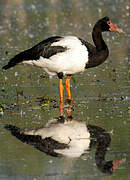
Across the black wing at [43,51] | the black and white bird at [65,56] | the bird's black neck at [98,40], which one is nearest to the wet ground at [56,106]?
the black and white bird at [65,56]

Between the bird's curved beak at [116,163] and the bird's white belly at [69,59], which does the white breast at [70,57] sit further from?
the bird's curved beak at [116,163]

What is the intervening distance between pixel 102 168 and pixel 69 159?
2.08 ft

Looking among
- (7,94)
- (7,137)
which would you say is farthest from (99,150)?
(7,94)

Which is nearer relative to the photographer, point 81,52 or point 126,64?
point 81,52

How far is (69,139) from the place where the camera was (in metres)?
8.73

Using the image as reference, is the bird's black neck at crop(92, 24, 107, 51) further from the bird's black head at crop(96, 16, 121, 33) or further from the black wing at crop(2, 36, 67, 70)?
the black wing at crop(2, 36, 67, 70)

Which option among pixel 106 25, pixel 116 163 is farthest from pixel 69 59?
pixel 116 163

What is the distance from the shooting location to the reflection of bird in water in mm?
7935

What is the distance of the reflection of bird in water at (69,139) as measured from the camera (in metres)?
7.94

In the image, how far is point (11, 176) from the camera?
→ 23.4ft

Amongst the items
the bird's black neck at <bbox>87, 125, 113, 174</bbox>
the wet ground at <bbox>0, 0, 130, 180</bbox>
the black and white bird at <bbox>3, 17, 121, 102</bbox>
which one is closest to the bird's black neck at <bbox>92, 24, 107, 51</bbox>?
the black and white bird at <bbox>3, 17, 121, 102</bbox>

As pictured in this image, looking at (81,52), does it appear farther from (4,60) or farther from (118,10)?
(118,10)

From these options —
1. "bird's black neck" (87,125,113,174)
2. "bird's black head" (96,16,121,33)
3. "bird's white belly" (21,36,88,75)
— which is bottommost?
"bird's black neck" (87,125,113,174)

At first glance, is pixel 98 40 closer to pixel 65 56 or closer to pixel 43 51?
pixel 65 56
